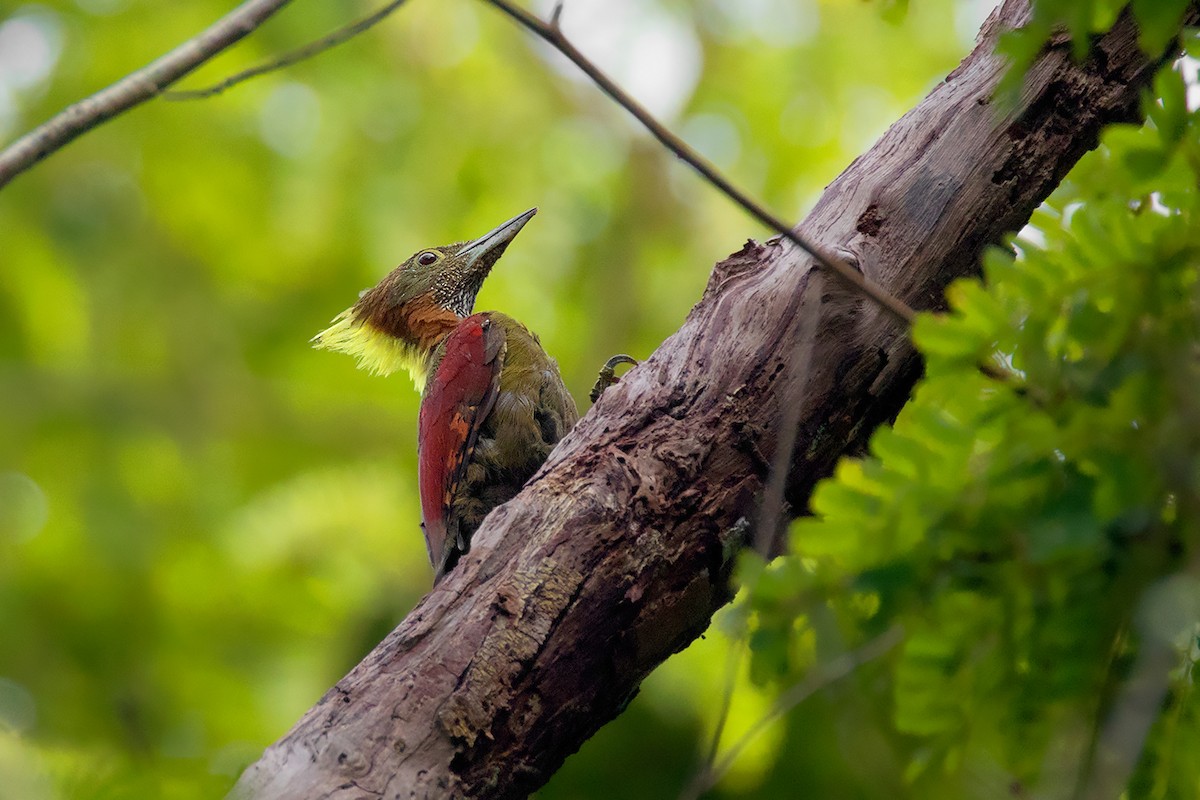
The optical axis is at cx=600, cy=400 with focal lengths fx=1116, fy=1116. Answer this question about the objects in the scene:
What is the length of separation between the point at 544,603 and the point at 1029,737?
3.86 ft

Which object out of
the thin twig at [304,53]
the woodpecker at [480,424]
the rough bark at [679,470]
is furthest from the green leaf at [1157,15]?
the woodpecker at [480,424]

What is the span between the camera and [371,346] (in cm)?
570

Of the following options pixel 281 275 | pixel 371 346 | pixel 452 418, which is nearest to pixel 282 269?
pixel 281 275

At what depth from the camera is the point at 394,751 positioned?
8.31 ft

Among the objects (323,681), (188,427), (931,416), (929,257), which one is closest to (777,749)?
(929,257)

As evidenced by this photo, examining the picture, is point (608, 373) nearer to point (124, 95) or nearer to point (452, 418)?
point (452, 418)

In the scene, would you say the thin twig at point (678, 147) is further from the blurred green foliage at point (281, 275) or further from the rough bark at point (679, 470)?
the blurred green foliage at point (281, 275)

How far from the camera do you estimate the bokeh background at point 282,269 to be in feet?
22.9

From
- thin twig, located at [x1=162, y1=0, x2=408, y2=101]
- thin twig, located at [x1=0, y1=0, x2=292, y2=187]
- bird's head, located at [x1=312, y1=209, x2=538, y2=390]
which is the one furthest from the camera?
bird's head, located at [x1=312, y1=209, x2=538, y2=390]

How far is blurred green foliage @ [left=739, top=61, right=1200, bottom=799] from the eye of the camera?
5.04ft

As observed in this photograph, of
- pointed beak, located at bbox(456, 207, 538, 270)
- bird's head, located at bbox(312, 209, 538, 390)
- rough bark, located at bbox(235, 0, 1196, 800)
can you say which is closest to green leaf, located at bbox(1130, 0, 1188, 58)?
rough bark, located at bbox(235, 0, 1196, 800)

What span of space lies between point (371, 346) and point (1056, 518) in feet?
14.9

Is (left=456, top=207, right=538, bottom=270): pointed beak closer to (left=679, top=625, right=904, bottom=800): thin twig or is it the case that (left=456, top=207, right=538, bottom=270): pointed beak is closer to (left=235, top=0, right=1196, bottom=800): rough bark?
(left=235, top=0, right=1196, bottom=800): rough bark

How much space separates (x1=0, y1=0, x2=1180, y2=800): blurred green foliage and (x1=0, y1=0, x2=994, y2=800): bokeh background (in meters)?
0.02
